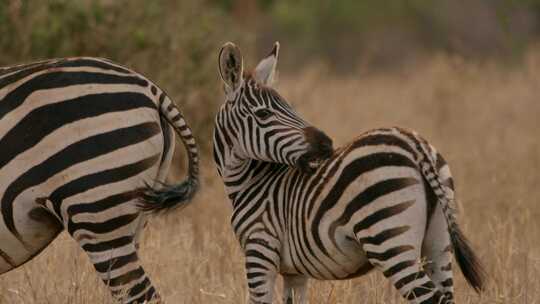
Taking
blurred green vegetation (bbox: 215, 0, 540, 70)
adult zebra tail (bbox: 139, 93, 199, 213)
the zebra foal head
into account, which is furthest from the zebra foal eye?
blurred green vegetation (bbox: 215, 0, 540, 70)

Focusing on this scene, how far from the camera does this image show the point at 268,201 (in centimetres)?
493

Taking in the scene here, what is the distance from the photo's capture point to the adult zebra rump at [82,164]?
4.54 meters

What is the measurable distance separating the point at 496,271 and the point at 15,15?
534 cm

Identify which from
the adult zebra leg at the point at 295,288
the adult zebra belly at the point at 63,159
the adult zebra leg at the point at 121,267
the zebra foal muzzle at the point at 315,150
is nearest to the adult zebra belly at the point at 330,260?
the adult zebra leg at the point at 295,288

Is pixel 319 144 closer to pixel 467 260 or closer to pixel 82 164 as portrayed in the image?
pixel 467 260

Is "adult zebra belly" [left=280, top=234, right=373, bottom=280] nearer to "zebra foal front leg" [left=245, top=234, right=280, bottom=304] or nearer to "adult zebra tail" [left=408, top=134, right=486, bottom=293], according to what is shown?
"zebra foal front leg" [left=245, top=234, right=280, bottom=304]

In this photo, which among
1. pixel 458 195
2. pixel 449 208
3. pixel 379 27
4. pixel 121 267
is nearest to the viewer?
pixel 449 208

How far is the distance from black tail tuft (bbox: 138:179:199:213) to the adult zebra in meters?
0.28

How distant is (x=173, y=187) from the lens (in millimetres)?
4832

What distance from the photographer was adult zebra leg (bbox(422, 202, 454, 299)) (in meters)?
4.52

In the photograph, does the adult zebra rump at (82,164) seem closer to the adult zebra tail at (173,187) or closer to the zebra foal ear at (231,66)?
the adult zebra tail at (173,187)

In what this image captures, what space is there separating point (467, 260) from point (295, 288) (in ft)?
3.38

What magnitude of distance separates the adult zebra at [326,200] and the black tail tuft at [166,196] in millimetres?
283

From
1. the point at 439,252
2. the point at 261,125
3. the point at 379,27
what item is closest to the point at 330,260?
the point at 439,252
